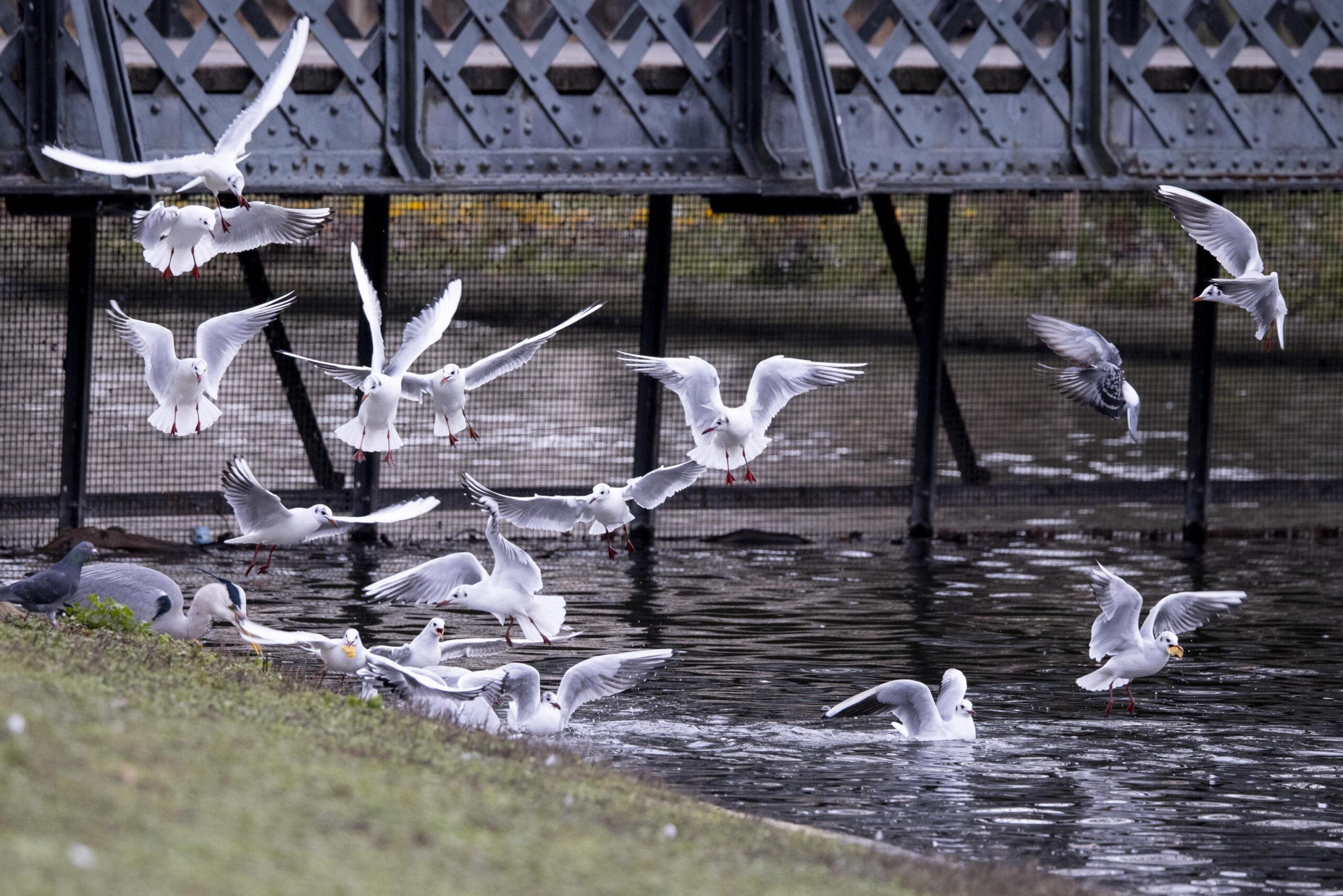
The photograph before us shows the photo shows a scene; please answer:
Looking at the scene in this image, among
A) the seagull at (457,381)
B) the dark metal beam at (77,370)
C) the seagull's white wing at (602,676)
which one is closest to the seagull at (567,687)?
the seagull's white wing at (602,676)

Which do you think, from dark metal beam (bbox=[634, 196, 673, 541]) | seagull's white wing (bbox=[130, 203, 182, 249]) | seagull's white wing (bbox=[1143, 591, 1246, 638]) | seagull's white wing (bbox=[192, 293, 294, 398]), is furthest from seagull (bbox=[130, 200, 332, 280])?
seagull's white wing (bbox=[1143, 591, 1246, 638])

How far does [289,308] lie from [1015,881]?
1071 centimetres

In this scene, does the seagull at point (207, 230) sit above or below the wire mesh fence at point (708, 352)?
above

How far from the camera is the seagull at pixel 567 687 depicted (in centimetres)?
992

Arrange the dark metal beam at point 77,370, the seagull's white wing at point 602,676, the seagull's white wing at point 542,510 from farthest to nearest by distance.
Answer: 1. the dark metal beam at point 77,370
2. the seagull's white wing at point 542,510
3. the seagull's white wing at point 602,676

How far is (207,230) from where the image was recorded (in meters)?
11.5

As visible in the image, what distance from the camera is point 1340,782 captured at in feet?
32.6

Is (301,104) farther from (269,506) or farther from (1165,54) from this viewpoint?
(1165,54)

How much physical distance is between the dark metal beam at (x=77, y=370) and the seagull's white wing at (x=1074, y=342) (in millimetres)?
7415

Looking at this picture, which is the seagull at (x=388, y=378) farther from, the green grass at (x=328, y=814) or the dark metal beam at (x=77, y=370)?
the dark metal beam at (x=77, y=370)

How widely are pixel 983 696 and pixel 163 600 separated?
188 inches

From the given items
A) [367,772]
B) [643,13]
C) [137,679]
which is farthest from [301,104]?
[367,772]

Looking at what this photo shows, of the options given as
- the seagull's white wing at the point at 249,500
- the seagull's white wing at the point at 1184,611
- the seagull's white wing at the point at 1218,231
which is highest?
the seagull's white wing at the point at 1218,231

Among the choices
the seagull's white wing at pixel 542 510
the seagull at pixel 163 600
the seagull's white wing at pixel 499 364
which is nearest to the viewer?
the seagull at pixel 163 600
